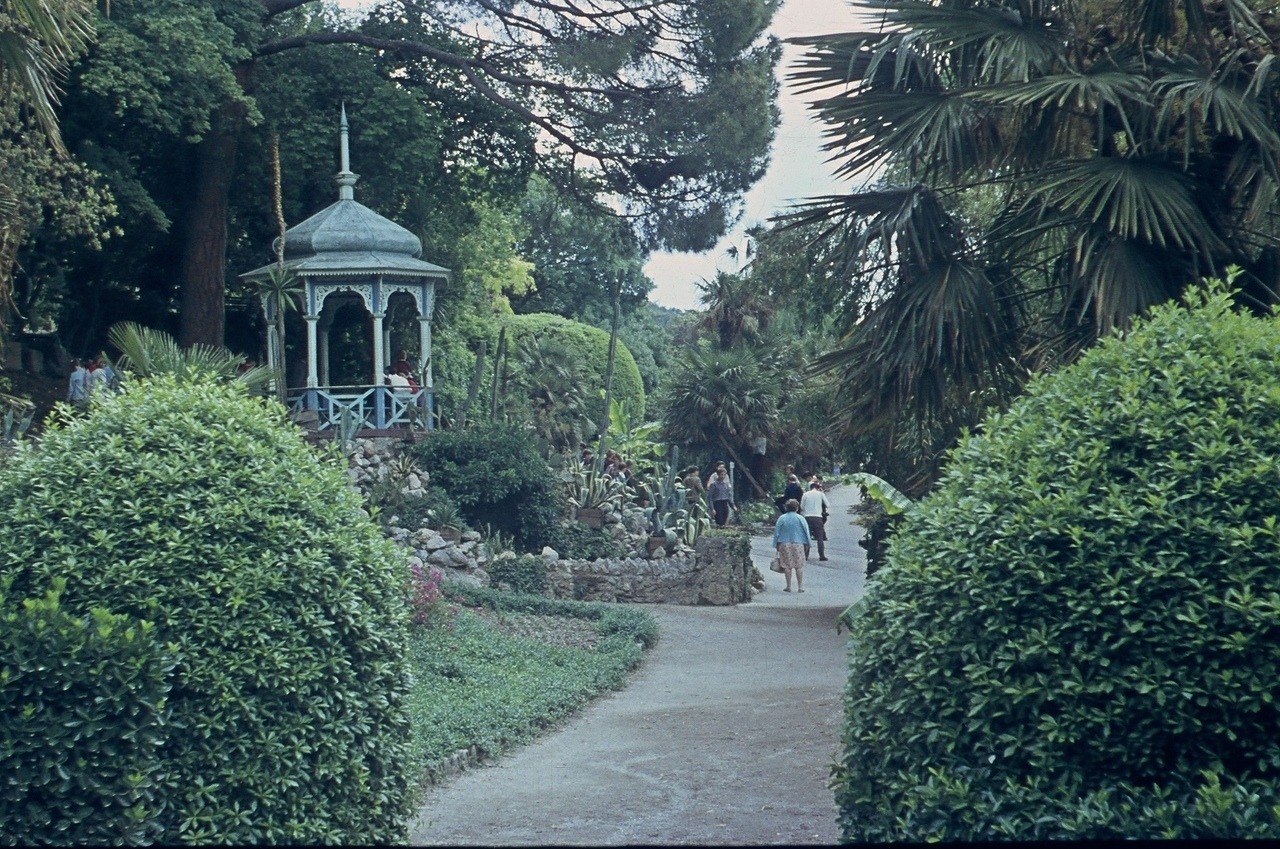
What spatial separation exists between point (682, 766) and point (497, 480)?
1049 centimetres

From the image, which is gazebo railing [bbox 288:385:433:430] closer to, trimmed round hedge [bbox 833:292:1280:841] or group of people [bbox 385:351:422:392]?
group of people [bbox 385:351:422:392]

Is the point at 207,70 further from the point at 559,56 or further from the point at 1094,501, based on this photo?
the point at 1094,501

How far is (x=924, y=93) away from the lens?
9.16 metres

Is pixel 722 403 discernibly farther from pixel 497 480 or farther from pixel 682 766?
pixel 682 766

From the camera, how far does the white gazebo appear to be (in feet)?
63.7

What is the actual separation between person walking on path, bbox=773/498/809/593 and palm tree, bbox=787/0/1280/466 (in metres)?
11.0

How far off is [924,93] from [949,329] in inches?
67.2

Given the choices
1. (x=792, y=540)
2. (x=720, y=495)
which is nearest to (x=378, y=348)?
(x=792, y=540)

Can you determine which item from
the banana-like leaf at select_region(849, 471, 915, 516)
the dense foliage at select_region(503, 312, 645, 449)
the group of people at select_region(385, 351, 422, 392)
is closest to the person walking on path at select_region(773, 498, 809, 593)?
the dense foliage at select_region(503, 312, 645, 449)

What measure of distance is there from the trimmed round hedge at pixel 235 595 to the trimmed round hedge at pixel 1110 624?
1968 mm

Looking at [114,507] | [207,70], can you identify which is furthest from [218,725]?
[207,70]

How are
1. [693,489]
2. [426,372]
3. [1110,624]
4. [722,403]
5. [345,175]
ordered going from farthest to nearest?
[722,403], [693,489], [345,175], [426,372], [1110,624]

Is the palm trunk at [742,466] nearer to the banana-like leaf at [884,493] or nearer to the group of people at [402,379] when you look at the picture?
the group of people at [402,379]

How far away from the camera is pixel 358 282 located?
19.6 m
